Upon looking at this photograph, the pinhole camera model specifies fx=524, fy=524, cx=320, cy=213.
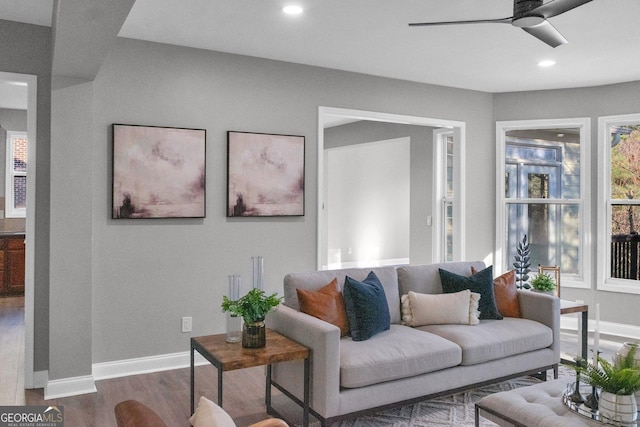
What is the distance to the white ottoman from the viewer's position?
2.41m

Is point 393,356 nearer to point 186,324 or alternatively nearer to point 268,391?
point 268,391

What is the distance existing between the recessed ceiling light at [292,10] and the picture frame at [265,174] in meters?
1.28

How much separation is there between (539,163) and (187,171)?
423cm

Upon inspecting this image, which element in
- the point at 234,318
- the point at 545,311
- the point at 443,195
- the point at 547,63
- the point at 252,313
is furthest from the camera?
the point at 443,195

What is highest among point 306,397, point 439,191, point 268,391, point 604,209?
point 439,191

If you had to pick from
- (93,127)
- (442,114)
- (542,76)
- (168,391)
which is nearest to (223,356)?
(168,391)

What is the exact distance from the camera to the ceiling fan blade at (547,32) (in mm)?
2939

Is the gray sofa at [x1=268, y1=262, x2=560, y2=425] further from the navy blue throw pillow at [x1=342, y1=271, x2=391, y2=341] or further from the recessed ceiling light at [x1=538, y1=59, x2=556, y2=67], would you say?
the recessed ceiling light at [x1=538, y1=59, x2=556, y2=67]

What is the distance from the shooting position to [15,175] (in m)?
8.20

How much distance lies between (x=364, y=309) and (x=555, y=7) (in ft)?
6.67

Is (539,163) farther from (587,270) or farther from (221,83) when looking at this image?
(221,83)

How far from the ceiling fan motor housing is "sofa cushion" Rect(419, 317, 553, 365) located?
2000 mm

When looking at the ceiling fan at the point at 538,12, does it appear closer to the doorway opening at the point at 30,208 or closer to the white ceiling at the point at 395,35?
the white ceiling at the point at 395,35

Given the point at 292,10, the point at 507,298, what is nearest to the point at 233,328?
the point at 292,10
